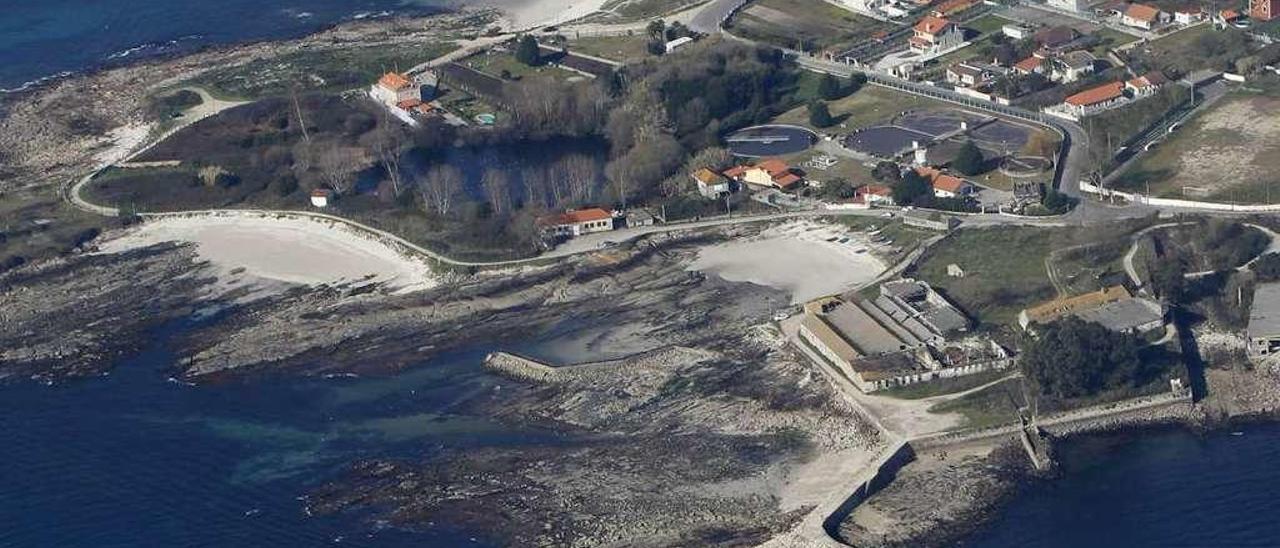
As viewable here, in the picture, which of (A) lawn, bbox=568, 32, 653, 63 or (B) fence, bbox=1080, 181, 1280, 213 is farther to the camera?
(A) lawn, bbox=568, 32, 653, 63

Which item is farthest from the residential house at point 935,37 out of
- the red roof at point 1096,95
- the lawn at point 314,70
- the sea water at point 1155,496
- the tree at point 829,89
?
the sea water at point 1155,496

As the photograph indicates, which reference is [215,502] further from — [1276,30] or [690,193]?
[1276,30]

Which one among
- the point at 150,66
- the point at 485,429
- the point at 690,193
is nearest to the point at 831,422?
the point at 485,429

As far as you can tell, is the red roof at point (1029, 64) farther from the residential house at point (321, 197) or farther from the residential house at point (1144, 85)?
the residential house at point (321, 197)

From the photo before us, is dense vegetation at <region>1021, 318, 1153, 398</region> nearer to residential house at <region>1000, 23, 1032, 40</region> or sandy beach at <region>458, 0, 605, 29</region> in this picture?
residential house at <region>1000, 23, 1032, 40</region>

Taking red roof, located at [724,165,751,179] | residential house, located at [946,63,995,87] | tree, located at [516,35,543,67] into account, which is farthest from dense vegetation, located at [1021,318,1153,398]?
tree, located at [516,35,543,67]

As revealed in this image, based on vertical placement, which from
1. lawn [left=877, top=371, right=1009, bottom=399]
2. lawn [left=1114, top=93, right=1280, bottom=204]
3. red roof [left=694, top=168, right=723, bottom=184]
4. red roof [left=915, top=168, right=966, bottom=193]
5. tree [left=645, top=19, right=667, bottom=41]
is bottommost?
lawn [left=1114, top=93, right=1280, bottom=204]
